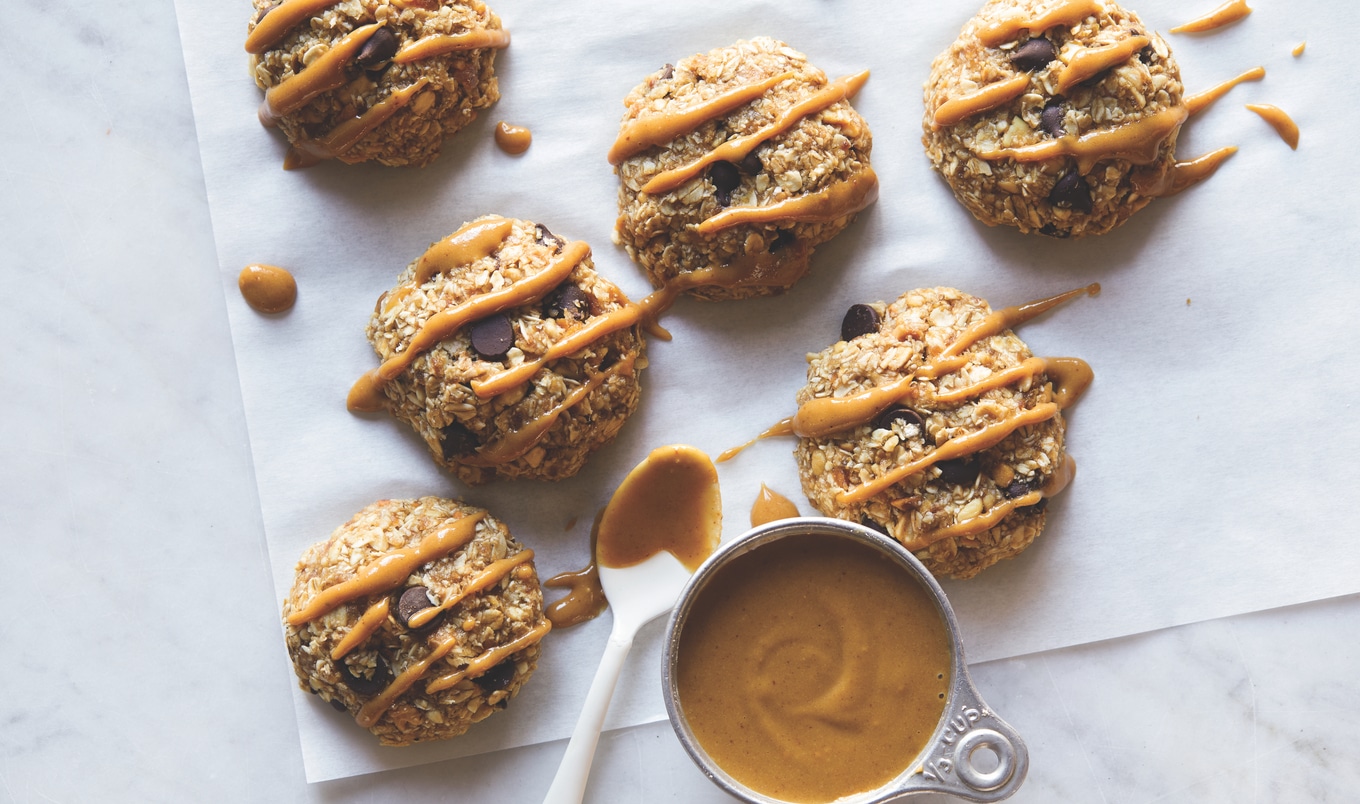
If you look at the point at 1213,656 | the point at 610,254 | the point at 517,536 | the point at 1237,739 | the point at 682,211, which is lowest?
the point at 1237,739

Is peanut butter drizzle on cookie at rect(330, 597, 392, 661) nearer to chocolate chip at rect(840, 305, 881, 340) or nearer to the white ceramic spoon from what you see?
the white ceramic spoon

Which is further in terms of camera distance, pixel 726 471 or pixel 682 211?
pixel 726 471

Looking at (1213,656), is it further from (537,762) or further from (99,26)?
(99,26)

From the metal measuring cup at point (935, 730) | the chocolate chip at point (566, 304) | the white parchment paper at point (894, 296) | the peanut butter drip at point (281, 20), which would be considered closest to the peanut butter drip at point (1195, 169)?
the white parchment paper at point (894, 296)

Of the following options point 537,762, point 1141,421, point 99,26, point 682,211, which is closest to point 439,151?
point 682,211

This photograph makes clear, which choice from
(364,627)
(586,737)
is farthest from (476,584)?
(586,737)

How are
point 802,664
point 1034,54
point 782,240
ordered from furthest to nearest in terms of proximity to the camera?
point 782,240 < point 1034,54 < point 802,664

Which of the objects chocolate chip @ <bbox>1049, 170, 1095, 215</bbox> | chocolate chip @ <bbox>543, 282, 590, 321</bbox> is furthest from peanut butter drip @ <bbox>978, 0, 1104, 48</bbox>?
chocolate chip @ <bbox>543, 282, 590, 321</bbox>

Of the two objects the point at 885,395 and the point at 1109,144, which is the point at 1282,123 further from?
the point at 885,395
